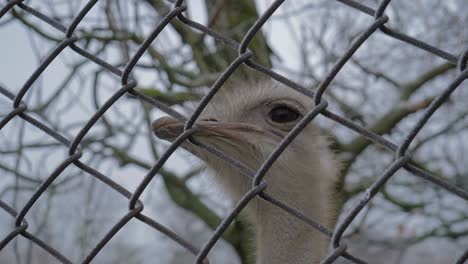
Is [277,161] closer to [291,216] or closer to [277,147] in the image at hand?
[291,216]

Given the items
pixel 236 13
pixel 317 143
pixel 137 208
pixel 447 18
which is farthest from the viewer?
pixel 447 18

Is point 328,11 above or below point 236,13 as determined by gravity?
above

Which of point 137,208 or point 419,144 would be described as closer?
point 137,208

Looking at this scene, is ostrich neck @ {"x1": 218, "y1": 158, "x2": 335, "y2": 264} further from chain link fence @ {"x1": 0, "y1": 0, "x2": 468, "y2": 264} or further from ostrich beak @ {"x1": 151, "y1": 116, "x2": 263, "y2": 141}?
chain link fence @ {"x1": 0, "y1": 0, "x2": 468, "y2": 264}

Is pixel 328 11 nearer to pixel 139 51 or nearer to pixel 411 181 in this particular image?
pixel 411 181

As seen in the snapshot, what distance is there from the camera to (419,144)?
509 centimetres

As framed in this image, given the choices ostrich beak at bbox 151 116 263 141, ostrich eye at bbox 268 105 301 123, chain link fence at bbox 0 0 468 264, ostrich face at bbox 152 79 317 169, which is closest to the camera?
chain link fence at bbox 0 0 468 264

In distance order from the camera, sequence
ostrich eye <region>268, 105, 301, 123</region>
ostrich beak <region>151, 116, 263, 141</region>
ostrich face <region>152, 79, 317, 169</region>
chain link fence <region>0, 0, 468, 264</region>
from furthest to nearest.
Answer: ostrich eye <region>268, 105, 301, 123</region> < ostrich face <region>152, 79, 317, 169</region> < ostrich beak <region>151, 116, 263, 141</region> < chain link fence <region>0, 0, 468, 264</region>

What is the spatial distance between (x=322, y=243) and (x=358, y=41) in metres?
1.37

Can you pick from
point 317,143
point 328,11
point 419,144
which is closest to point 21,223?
point 317,143

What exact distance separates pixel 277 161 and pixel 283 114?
176 millimetres

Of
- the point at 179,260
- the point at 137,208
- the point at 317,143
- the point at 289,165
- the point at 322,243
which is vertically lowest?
the point at 137,208

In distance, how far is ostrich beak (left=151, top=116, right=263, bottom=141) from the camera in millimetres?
2051

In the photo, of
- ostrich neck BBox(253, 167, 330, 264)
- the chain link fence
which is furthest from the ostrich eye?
the chain link fence
